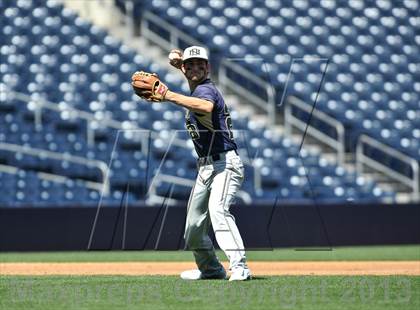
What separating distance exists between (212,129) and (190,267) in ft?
10.3

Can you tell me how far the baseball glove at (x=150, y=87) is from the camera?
6844 mm

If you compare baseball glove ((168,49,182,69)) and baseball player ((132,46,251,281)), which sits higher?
baseball glove ((168,49,182,69))

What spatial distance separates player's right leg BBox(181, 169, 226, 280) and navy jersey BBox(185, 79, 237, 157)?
8.5 inches

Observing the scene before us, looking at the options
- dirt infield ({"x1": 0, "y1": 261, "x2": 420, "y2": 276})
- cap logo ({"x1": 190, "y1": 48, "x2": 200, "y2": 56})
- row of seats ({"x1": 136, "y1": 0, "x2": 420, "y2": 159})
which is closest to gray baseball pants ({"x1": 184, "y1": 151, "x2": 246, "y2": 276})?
cap logo ({"x1": 190, "y1": 48, "x2": 200, "y2": 56})

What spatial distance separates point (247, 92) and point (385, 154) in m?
2.71

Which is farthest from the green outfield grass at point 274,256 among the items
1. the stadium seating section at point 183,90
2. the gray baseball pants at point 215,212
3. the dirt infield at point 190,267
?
the gray baseball pants at point 215,212

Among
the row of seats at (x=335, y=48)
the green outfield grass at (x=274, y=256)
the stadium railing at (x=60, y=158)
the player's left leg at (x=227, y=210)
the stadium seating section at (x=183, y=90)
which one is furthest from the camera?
the row of seats at (x=335, y=48)

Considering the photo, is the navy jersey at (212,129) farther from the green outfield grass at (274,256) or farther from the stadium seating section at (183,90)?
the stadium seating section at (183,90)

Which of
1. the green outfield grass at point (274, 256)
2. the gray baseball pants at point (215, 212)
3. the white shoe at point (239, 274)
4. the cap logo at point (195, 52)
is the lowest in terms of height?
the green outfield grass at point (274, 256)

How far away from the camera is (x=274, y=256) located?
40.1 ft

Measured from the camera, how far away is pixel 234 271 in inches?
269

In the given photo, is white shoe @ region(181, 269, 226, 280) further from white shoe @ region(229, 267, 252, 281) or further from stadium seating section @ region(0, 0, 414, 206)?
stadium seating section @ region(0, 0, 414, 206)

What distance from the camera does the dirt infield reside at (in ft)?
28.0

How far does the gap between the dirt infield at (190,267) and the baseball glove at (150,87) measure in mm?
1981
